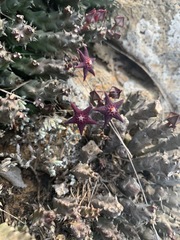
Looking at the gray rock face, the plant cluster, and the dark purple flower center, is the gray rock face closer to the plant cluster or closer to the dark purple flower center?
the plant cluster

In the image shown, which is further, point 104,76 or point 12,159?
point 104,76

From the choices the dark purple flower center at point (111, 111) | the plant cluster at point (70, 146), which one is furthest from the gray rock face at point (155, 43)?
the dark purple flower center at point (111, 111)

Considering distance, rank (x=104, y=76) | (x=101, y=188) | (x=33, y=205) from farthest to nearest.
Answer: (x=104, y=76), (x=101, y=188), (x=33, y=205)

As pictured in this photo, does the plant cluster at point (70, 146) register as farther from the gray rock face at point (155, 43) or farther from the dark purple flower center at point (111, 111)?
the gray rock face at point (155, 43)

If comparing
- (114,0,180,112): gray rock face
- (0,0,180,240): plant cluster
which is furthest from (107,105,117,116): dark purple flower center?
(114,0,180,112): gray rock face

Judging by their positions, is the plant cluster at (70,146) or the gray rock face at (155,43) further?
the gray rock face at (155,43)

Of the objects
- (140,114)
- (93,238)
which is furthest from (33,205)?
(140,114)

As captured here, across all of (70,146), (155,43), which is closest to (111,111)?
(70,146)

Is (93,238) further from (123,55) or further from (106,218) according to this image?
(123,55)
